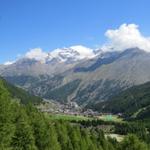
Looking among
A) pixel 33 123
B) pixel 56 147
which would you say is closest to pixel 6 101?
pixel 33 123

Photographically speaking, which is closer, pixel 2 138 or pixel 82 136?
pixel 2 138

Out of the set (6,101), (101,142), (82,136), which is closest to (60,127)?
(82,136)

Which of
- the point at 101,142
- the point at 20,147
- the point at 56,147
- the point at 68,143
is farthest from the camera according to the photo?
the point at 101,142

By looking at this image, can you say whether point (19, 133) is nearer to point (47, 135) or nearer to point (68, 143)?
point (47, 135)

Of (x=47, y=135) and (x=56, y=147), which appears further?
(x=56, y=147)

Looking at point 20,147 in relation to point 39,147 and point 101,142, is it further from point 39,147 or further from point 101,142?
point 101,142

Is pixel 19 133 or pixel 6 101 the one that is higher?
pixel 6 101

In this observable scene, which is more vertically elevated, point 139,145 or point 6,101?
point 6,101

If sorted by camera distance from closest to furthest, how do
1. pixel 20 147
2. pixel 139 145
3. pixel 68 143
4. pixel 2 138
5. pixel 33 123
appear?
pixel 2 138
pixel 20 147
pixel 33 123
pixel 68 143
pixel 139 145

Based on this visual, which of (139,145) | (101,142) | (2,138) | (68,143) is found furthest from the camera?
(101,142)
